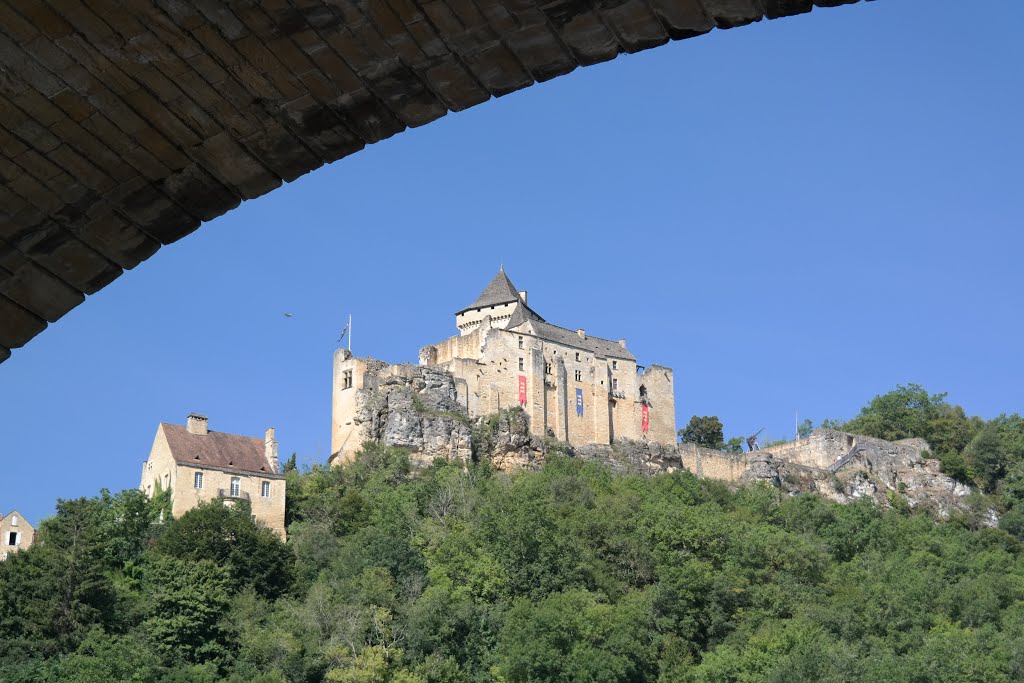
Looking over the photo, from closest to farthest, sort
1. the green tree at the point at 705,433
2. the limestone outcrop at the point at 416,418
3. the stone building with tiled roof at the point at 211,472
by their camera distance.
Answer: the stone building with tiled roof at the point at 211,472 < the limestone outcrop at the point at 416,418 < the green tree at the point at 705,433

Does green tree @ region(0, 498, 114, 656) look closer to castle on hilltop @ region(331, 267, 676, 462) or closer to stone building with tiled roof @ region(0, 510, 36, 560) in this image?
stone building with tiled roof @ region(0, 510, 36, 560)

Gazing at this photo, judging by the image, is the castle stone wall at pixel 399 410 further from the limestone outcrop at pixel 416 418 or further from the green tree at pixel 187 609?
the green tree at pixel 187 609

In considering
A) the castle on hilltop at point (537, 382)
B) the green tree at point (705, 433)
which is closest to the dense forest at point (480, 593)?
the castle on hilltop at point (537, 382)

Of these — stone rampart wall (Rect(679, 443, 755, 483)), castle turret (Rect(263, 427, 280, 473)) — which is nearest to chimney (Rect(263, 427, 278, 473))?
castle turret (Rect(263, 427, 280, 473))

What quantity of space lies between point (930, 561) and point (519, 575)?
21.3m

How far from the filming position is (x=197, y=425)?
58031 millimetres

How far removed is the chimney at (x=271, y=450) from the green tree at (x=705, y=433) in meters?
40.0

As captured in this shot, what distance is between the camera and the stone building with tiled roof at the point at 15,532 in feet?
185

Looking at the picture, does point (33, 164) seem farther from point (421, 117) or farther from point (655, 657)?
point (655, 657)

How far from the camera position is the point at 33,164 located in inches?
214

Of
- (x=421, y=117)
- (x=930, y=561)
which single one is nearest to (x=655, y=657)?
(x=930, y=561)

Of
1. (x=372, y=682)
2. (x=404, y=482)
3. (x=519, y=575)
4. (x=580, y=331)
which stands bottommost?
(x=372, y=682)

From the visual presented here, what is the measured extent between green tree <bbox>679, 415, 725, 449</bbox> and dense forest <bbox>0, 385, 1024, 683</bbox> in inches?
1196

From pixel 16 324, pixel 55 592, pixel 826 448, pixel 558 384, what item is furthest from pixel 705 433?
pixel 16 324
